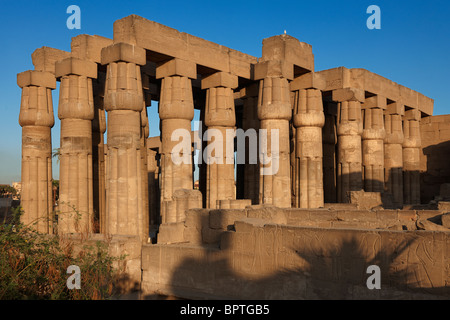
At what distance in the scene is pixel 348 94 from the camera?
2016 cm

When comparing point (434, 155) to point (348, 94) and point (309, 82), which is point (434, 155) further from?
point (309, 82)

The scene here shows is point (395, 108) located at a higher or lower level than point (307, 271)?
higher

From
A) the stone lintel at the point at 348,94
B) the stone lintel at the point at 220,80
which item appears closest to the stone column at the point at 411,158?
the stone lintel at the point at 348,94

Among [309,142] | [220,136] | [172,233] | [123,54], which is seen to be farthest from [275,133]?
[172,233]

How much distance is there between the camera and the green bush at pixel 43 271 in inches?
252

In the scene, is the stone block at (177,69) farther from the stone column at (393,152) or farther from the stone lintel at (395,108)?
the stone column at (393,152)

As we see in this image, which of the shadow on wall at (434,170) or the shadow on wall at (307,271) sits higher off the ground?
the shadow on wall at (434,170)

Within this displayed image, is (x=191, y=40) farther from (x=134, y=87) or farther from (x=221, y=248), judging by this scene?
(x=221, y=248)

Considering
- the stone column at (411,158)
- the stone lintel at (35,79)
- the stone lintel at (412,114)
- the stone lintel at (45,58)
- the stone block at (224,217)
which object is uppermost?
the stone lintel at (45,58)

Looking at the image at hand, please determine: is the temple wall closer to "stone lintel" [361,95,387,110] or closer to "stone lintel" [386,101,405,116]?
"stone lintel" [386,101,405,116]

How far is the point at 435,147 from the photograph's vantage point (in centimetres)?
2836

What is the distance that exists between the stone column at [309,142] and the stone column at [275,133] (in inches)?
70.0

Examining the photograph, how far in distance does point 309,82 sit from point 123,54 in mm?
7712
